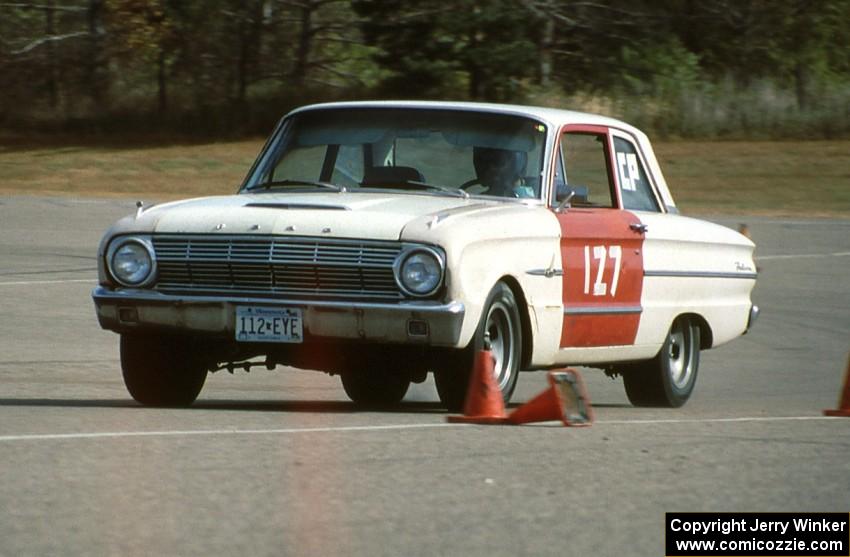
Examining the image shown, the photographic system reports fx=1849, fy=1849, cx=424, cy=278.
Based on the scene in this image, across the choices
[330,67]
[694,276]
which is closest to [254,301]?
[694,276]

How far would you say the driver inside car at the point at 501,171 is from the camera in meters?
10.2

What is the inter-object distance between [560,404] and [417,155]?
2.22 meters

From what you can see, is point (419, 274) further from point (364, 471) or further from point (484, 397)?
point (364, 471)

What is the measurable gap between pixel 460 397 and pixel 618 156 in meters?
2.75

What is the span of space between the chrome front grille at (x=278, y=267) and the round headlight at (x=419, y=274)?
0.06m

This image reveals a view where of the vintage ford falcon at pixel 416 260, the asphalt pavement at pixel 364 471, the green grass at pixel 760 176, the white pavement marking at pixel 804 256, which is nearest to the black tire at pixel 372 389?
the vintage ford falcon at pixel 416 260

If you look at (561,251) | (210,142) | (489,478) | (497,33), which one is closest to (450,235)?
(561,251)

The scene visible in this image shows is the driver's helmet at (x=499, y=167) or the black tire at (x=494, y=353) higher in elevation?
the driver's helmet at (x=499, y=167)

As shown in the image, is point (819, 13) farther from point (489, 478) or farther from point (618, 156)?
point (489, 478)

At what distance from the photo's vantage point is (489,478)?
693cm

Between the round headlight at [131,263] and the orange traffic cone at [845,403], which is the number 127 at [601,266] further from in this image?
the round headlight at [131,263]

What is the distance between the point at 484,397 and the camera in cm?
869

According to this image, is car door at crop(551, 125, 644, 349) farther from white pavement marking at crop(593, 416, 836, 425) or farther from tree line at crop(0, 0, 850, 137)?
tree line at crop(0, 0, 850, 137)

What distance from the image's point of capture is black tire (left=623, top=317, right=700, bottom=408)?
11500mm
